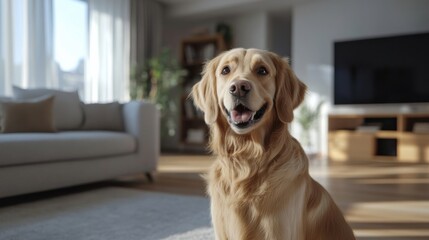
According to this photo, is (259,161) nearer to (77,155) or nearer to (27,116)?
(77,155)

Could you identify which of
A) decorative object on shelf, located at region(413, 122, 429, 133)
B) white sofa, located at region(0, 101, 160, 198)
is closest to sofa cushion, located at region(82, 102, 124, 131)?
white sofa, located at region(0, 101, 160, 198)

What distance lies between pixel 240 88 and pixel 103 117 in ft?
7.37

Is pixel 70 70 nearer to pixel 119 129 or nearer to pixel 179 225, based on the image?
pixel 119 129

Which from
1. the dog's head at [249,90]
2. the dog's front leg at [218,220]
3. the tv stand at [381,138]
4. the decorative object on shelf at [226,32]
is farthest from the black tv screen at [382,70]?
the dog's front leg at [218,220]

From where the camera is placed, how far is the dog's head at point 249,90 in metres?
1.02

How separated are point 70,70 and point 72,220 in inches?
112

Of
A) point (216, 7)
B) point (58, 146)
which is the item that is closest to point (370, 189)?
point (58, 146)

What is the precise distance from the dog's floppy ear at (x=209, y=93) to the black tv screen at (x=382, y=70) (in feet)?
13.1

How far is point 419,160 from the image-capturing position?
13.8 feet

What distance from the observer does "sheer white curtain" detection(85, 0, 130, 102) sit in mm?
4457

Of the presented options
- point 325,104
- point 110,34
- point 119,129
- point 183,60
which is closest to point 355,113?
point 325,104

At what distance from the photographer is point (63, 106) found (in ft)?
9.53

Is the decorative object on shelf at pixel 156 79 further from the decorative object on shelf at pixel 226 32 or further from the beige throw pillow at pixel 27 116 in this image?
the beige throw pillow at pixel 27 116

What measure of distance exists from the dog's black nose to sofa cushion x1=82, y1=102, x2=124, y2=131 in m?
2.14
